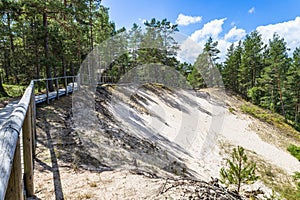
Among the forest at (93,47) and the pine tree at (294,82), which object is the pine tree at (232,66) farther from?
the pine tree at (294,82)

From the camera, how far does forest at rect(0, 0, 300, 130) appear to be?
10961 mm

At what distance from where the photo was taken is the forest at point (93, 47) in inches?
432

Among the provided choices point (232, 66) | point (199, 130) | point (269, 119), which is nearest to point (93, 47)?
point (199, 130)

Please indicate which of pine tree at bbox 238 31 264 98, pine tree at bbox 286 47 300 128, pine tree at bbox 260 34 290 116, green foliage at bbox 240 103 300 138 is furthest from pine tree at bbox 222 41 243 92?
green foliage at bbox 240 103 300 138

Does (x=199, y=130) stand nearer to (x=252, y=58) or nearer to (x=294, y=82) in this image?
(x=294, y=82)

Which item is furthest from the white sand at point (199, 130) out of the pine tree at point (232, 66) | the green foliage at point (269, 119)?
the pine tree at point (232, 66)

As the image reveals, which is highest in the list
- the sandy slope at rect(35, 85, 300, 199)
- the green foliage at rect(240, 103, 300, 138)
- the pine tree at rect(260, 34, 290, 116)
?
the pine tree at rect(260, 34, 290, 116)

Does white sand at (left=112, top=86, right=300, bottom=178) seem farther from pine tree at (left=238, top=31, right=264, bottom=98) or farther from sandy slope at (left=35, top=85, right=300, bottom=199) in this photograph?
pine tree at (left=238, top=31, right=264, bottom=98)

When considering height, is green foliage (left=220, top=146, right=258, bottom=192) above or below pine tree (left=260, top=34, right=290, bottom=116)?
below

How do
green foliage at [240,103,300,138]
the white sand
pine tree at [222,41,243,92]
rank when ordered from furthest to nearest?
pine tree at [222,41,243,92]
green foliage at [240,103,300,138]
the white sand

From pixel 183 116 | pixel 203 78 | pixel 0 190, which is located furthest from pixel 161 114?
pixel 203 78

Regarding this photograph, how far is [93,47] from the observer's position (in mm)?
21078

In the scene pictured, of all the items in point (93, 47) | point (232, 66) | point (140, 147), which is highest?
point (93, 47)

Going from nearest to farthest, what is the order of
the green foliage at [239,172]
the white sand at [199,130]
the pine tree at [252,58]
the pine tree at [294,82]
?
the green foliage at [239,172], the white sand at [199,130], the pine tree at [294,82], the pine tree at [252,58]
